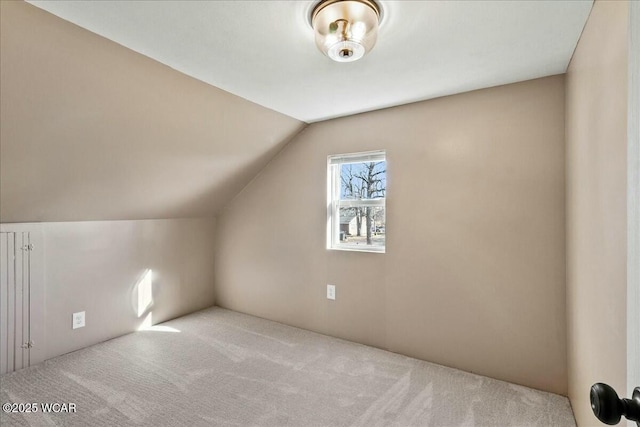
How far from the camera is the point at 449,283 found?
2.51 meters

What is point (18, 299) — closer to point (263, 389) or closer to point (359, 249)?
point (263, 389)

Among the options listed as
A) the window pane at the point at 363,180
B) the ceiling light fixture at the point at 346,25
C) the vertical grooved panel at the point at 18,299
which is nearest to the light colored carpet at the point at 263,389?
the vertical grooved panel at the point at 18,299

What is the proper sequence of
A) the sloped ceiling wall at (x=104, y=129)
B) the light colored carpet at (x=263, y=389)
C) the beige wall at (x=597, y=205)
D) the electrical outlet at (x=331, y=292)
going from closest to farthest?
the beige wall at (x=597, y=205), the sloped ceiling wall at (x=104, y=129), the light colored carpet at (x=263, y=389), the electrical outlet at (x=331, y=292)

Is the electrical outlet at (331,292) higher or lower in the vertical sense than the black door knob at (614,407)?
lower

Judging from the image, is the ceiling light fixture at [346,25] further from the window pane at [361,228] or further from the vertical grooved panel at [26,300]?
the vertical grooved panel at [26,300]

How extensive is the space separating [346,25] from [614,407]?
148 cm

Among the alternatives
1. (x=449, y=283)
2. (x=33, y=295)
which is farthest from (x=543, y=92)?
(x=33, y=295)

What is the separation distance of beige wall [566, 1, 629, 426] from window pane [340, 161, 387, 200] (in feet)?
4.32

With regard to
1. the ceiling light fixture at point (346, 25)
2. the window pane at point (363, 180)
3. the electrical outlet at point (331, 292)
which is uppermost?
the ceiling light fixture at point (346, 25)

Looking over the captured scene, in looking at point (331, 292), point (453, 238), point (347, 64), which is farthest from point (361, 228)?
point (347, 64)

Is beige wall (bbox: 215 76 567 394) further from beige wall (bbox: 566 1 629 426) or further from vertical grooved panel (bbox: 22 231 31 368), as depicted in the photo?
vertical grooved panel (bbox: 22 231 31 368)

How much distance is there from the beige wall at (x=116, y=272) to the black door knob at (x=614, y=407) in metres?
3.29

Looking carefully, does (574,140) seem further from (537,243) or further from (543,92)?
(537,243)

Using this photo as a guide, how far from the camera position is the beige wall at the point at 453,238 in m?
2.17
